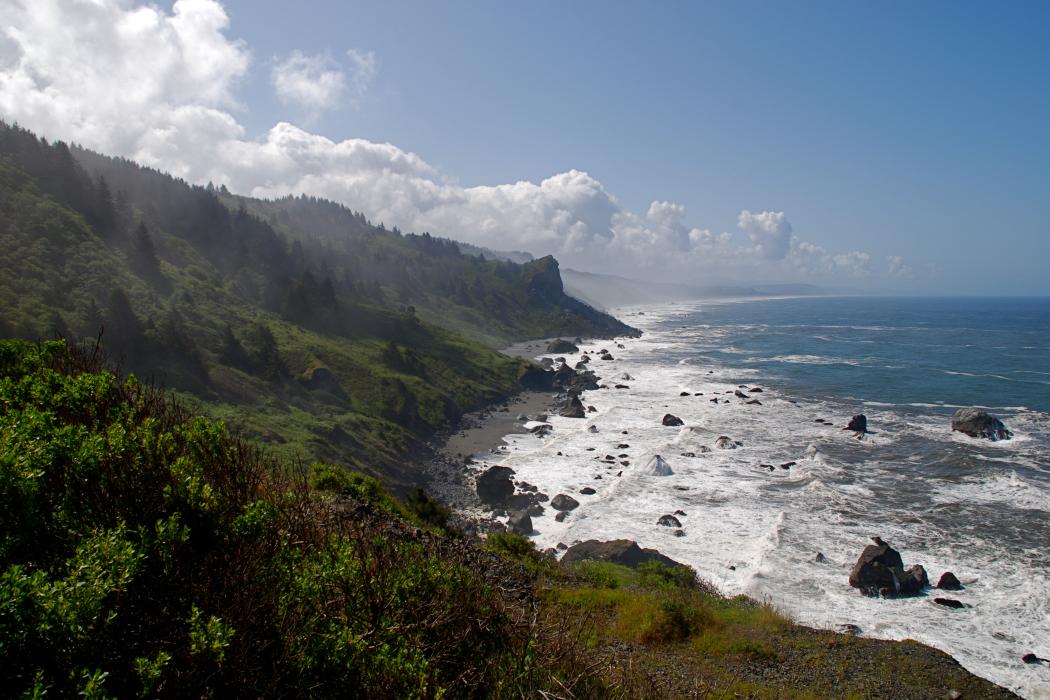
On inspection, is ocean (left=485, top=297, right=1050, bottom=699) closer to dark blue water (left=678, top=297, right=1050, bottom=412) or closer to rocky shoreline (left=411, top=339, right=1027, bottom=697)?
dark blue water (left=678, top=297, right=1050, bottom=412)

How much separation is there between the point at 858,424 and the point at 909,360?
5680cm

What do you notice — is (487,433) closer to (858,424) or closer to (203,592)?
(858,424)

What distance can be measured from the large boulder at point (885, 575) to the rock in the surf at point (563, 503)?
18449 mm

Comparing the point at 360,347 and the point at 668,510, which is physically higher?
the point at 360,347

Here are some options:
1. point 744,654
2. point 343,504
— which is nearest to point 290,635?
point 343,504

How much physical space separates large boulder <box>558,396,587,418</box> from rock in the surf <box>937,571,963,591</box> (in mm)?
42458

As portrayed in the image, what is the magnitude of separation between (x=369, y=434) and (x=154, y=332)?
24.3 metres

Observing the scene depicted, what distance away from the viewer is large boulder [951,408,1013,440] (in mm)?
50406

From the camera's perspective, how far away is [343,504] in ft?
51.1

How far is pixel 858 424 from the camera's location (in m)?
54.0

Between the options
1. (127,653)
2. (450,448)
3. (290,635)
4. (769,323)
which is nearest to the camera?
(127,653)

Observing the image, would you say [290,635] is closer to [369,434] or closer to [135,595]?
[135,595]

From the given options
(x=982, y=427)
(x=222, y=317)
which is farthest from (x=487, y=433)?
(x=982, y=427)

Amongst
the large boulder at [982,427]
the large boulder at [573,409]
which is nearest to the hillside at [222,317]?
the large boulder at [573,409]
